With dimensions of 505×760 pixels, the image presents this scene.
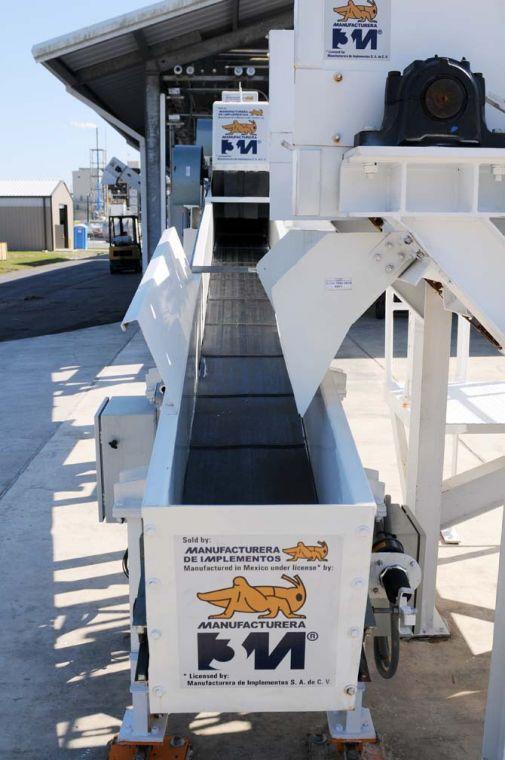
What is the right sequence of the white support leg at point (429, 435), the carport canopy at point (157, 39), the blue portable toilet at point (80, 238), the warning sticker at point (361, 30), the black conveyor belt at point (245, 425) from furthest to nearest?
the blue portable toilet at point (80, 238) → the carport canopy at point (157, 39) → the white support leg at point (429, 435) → the black conveyor belt at point (245, 425) → the warning sticker at point (361, 30)

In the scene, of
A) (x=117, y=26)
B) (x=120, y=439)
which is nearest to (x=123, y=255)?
(x=117, y=26)

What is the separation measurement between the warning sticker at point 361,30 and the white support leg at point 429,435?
1.52 meters

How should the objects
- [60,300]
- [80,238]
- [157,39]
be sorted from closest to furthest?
[157,39], [60,300], [80,238]

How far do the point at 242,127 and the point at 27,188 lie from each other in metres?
44.6

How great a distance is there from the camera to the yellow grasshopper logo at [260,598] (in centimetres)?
280

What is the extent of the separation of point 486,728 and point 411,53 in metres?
2.69

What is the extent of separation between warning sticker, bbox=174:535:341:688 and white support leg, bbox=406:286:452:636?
1568 millimetres

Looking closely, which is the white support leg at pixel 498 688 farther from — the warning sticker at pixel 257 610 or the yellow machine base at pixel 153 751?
the yellow machine base at pixel 153 751

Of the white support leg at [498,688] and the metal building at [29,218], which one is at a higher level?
the metal building at [29,218]

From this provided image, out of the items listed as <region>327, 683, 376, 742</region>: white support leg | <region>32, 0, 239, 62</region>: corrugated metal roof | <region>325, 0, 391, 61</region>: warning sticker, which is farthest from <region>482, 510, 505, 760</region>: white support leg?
<region>32, 0, 239, 62</region>: corrugated metal roof

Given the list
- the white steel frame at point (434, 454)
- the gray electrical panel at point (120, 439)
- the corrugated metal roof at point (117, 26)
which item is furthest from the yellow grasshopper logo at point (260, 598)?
the corrugated metal roof at point (117, 26)

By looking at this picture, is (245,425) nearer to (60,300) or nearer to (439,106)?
(439,106)

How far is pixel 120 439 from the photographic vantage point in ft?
13.2

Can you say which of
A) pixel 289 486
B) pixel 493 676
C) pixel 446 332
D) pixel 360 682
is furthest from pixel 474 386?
pixel 360 682
